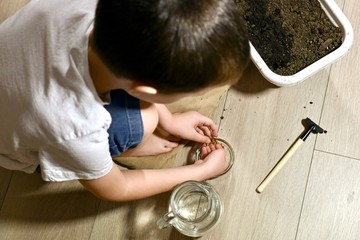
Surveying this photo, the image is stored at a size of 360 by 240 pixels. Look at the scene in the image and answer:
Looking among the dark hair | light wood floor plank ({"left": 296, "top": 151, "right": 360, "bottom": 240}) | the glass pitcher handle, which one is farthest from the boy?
light wood floor plank ({"left": 296, "top": 151, "right": 360, "bottom": 240})

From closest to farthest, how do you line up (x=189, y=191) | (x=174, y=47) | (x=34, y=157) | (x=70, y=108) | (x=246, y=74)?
1. (x=174, y=47)
2. (x=70, y=108)
3. (x=34, y=157)
4. (x=189, y=191)
5. (x=246, y=74)

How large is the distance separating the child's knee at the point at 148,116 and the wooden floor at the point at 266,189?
223mm

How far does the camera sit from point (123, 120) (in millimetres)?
792

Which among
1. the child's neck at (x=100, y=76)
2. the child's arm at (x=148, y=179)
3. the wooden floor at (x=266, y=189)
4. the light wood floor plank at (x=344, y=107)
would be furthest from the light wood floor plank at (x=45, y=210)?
the light wood floor plank at (x=344, y=107)

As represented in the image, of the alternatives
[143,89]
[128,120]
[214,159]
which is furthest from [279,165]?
[143,89]

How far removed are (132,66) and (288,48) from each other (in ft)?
1.93

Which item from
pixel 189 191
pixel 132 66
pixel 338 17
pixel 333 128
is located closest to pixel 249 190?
pixel 189 191

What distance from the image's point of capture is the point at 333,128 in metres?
1.05

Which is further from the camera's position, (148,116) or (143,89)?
(148,116)

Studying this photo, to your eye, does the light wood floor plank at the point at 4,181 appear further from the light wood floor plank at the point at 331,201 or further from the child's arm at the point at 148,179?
the light wood floor plank at the point at 331,201

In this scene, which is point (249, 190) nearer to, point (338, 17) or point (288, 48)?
point (288, 48)

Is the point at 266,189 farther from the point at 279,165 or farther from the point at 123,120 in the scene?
the point at 123,120

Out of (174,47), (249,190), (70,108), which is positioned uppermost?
(174,47)

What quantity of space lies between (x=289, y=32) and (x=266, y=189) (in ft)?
1.19
